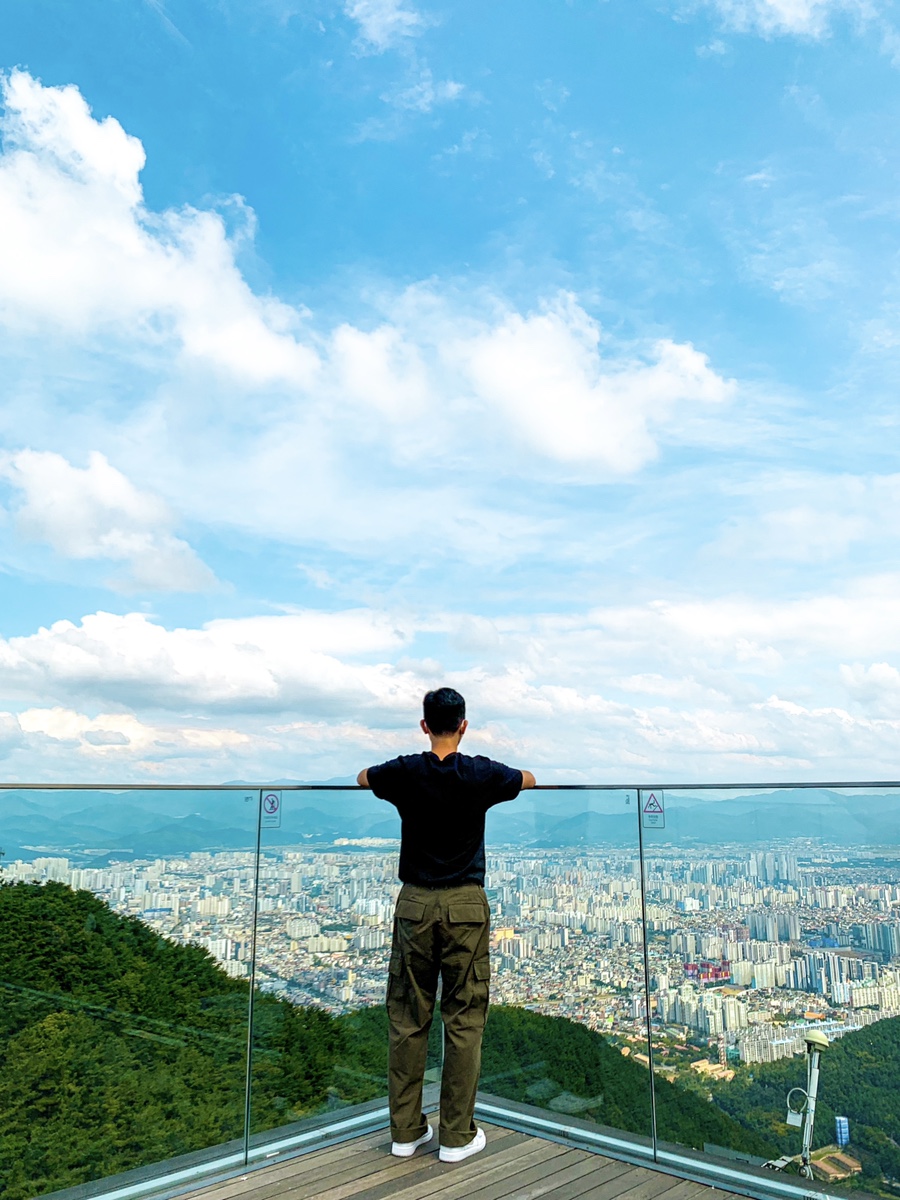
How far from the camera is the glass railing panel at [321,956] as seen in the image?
310 centimetres

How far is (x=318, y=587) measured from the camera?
49.2 feet

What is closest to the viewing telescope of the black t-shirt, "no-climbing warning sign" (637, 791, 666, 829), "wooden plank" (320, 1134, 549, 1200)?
"no-climbing warning sign" (637, 791, 666, 829)

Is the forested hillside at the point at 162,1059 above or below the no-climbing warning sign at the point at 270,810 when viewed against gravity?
below

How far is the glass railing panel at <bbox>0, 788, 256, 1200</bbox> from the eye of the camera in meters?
2.53

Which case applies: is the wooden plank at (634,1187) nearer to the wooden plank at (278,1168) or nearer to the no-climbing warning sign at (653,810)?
the wooden plank at (278,1168)

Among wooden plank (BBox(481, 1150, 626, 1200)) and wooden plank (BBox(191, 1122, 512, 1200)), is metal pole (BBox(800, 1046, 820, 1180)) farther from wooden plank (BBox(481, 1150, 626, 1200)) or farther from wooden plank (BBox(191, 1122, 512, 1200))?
wooden plank (BBox(191, 1122, 512, 1200))

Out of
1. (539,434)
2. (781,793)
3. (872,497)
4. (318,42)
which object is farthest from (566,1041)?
(318,42)

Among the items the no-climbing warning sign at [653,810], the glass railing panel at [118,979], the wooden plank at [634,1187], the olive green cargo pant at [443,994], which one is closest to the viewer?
the glass railing panel at [118,979]

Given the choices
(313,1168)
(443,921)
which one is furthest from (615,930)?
(313,1168)

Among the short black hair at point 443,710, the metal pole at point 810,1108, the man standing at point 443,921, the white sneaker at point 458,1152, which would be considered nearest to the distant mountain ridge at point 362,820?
the man standing at point 443,921

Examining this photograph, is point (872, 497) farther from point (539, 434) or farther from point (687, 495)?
point (539, 434)

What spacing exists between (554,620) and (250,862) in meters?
12.9

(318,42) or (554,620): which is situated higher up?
(318,42)

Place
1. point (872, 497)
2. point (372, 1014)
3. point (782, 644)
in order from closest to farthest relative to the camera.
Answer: point (372, 1014)
point (872, 497)
point (782, 644)
